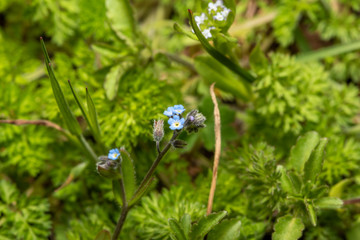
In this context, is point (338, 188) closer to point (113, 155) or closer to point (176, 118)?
point (176, 118)

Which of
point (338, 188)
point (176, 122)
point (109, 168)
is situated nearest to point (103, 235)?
point (109, 168)

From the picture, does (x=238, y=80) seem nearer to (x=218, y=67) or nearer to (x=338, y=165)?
(x=218, y=67)

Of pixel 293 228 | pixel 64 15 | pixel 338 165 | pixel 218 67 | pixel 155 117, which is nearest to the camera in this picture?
pixel 293 228

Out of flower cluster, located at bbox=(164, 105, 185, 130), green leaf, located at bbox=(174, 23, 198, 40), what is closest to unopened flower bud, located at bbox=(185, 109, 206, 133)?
flower cluster, located at bbox=(164, 105, 185, 130)

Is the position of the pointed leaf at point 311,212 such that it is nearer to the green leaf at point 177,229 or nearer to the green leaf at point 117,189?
the green leaf at point 177,229

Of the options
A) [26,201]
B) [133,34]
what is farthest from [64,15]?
[26,201]

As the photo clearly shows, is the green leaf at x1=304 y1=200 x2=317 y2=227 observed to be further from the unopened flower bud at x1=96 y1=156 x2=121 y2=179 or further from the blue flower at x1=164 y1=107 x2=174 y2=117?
the unopened flower bud at x1=96 y1=156 x2=121 y2=179

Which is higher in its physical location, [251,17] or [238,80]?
[251,17]
